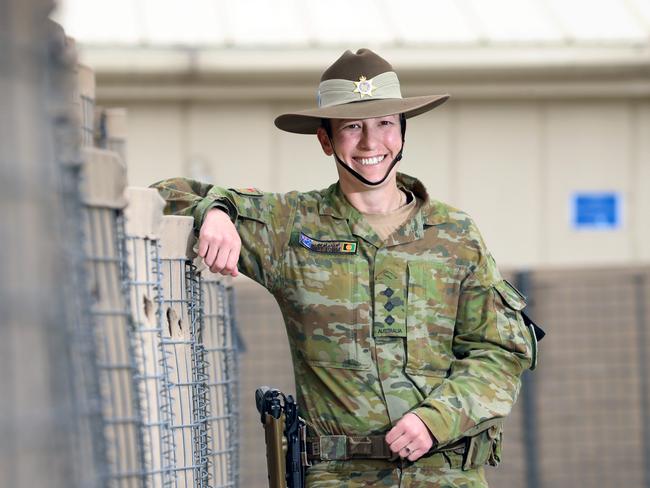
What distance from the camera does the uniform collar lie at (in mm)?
4551

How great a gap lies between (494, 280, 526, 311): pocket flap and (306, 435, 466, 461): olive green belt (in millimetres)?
458

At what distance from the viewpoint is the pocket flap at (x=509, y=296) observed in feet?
14.8

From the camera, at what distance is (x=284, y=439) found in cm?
445

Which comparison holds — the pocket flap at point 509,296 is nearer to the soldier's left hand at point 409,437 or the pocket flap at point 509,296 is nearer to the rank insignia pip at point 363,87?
the soldier's left hand at point 409,437

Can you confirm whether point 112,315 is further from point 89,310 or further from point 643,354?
point 643,354

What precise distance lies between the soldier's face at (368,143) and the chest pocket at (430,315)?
1.10 feet

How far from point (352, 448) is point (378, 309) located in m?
0.45

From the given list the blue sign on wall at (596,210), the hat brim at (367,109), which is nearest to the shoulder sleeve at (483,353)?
the hat brim at (367,109)

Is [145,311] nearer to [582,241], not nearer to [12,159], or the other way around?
[12,159]

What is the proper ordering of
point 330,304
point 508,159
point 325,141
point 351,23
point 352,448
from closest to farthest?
1. point 352,448
2. point 330,304
3. point 325,141
4. point 508,159
5. point 351,23

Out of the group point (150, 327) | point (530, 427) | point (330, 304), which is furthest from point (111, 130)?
point (530, 427)

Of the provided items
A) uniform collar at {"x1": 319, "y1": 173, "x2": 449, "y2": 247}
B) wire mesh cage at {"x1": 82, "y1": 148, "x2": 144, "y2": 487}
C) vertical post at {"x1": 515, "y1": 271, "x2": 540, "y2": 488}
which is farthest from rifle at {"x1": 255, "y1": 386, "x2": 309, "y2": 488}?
vertical post at {"x1": 515, "y1": 271, "x2": 540, "y2": 488}

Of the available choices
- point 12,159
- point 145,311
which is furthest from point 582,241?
point 12,159

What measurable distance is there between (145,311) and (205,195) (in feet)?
3.51
